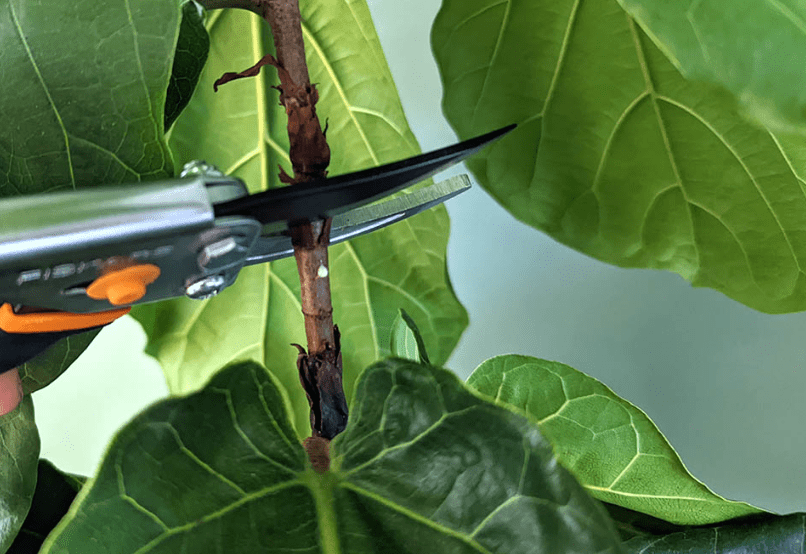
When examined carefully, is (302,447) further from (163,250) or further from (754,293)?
(754,293)

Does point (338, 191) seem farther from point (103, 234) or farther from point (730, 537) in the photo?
point (730, 537)

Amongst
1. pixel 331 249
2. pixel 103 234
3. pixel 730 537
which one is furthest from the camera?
pixel 331 249

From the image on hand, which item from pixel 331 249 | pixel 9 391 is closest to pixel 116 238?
pixel 9 391

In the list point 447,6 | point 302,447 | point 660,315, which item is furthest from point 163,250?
point 660,315

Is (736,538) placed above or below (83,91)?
below

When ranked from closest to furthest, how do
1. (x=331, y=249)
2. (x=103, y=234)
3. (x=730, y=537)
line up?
(x=103, y=234), (x=730, y=537), (x=331, y=249)

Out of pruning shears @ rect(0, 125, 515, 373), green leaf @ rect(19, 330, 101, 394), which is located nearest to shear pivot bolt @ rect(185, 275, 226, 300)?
pruning shears @ rect(0, 125, 515, 373)

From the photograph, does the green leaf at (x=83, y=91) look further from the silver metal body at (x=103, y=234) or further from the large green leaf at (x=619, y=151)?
the large green leaf at (x=619, y=151)
